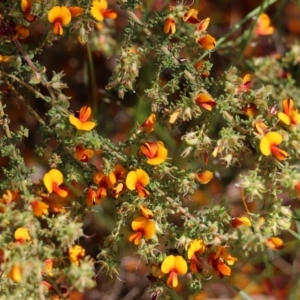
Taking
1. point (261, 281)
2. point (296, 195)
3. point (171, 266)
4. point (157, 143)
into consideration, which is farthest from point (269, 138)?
point (261, 281)

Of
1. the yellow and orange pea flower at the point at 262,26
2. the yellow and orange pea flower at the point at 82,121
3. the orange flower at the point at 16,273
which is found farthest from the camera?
the yellow and orange pea flower at the point at 262,26

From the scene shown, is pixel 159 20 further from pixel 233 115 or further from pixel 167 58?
Result: pixel 233 115

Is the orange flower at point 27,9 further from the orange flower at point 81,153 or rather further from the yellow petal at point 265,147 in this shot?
the yellow petal at point 265,147

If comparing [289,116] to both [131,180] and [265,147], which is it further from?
[131,180]

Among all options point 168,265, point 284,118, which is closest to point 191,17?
point 284,118

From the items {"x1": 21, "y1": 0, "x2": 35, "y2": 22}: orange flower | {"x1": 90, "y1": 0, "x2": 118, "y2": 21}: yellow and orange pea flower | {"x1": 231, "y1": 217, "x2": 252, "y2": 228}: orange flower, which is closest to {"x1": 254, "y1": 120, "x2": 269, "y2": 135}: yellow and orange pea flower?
{"x1": 231, "y1": 217, "x2": 252, "y2": 228}: orange flower

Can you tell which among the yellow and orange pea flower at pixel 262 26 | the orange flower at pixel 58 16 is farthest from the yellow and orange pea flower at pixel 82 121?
the yellow and orange pea flower at pixel 262 26
